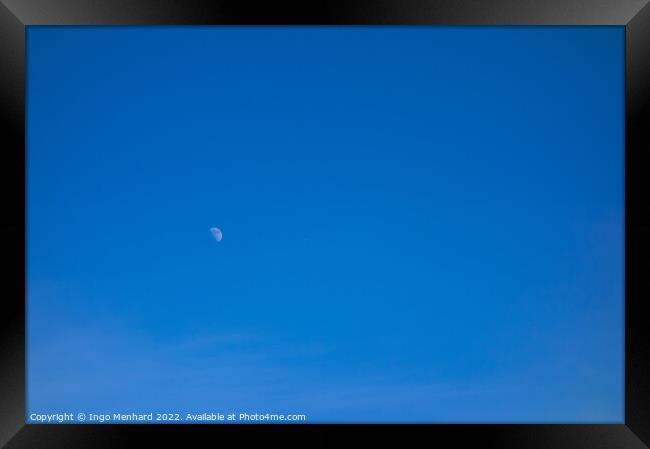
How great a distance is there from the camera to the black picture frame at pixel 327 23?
61.0 inches

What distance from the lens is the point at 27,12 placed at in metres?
1.56

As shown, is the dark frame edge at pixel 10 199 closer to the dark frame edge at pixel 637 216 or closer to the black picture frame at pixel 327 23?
the black picture frame at pixel 327 23

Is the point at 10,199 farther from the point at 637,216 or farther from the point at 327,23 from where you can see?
the point at 637,216

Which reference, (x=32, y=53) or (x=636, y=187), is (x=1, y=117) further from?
(x=636, y=187)

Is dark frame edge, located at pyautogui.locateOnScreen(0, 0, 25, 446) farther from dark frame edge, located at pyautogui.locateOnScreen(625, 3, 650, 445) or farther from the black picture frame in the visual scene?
dark frame edge, located at pyautogui.locateOnScreen(625, 3, 650, 445)

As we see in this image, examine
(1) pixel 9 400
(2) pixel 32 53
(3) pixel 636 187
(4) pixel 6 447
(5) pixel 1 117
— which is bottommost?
(4) pixel 6 447

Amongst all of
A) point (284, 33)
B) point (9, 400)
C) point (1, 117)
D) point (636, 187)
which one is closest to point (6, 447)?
point (9, 400)

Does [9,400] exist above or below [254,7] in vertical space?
below

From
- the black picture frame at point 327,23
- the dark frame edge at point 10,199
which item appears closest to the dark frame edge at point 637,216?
the black picture frame at point 327,23

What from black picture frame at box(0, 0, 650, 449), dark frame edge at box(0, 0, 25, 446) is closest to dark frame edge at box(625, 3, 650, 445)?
black picture frame at box(0, 0, 650, 449)

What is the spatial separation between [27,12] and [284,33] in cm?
73

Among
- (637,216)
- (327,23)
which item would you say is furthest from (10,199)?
(637,216)

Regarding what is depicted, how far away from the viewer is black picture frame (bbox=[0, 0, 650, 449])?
155 centimetres

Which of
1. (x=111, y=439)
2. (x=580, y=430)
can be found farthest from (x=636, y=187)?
(x=111, y=439)
